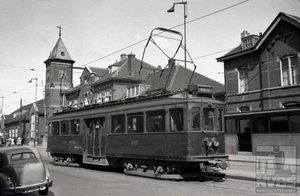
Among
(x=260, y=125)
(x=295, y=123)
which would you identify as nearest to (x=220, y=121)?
(x=295, y=123)

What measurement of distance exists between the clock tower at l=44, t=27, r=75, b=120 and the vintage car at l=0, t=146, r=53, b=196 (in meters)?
48.4

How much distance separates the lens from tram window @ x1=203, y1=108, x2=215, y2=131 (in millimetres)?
12219

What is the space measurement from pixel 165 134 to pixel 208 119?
5.79 feet

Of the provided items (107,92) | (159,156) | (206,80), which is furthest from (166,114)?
(107,92)

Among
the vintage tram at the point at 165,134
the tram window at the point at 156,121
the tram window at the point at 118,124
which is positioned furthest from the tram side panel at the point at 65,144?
the tram window at the point at 156,121

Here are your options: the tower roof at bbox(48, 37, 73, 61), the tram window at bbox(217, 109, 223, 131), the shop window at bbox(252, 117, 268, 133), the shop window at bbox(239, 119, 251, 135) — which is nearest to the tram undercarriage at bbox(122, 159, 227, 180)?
the tram window at bbox(217, 109, 223, 131)

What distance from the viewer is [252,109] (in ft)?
82.1

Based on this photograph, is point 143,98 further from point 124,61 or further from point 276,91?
point 124,61

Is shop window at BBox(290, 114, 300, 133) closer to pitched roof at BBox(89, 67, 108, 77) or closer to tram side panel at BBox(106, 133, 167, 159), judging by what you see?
tram side panel at BBox(106, 133, 167, 159)

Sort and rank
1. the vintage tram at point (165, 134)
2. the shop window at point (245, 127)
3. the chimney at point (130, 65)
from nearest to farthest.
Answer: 1. the vintage tram at point (165, 134)
2. the shop window at point (245, 127)
3. the chimney at point (130, 65)

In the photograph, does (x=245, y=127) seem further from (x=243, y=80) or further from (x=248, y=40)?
(x=248, y=40)

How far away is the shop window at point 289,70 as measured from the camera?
22.3m

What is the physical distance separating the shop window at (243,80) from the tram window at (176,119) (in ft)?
50.1

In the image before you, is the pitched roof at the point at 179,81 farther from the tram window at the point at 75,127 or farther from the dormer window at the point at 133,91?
the tram window at the point at 75,127
